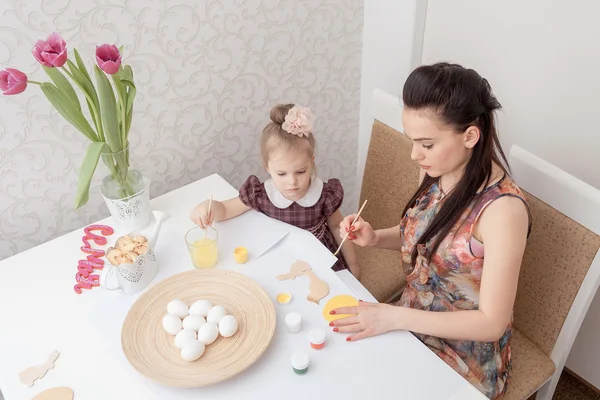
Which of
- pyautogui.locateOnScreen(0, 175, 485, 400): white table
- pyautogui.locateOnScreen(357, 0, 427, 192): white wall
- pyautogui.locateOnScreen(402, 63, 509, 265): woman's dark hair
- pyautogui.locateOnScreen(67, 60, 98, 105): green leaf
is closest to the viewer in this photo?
pyautogui.locateOnScreen(0, 175, 485, 400): white table

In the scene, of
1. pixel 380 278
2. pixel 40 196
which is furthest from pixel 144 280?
pixel 380 278

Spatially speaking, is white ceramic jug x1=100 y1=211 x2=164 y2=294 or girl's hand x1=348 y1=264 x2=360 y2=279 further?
girl's hand x1=348 y1=264 x2=360 y2=279

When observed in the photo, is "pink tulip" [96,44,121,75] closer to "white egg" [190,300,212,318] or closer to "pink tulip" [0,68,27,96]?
"pink tulip" [0,68,27,96]

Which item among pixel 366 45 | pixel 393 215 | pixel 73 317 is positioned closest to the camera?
pixel 73 317

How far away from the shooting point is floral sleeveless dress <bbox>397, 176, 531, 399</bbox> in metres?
1.16

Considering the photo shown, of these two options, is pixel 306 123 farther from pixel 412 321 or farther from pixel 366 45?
pixel 366 45

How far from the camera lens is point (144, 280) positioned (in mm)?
1199

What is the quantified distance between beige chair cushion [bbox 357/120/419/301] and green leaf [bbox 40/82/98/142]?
832 mm

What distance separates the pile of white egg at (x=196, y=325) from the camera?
1.02m

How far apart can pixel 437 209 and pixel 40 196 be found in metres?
1.07

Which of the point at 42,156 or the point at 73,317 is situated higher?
the point at 42,156

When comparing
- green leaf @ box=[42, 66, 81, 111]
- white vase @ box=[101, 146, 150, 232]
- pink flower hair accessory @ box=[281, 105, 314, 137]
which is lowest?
white vase @ box=[101, 146, 150, 232]

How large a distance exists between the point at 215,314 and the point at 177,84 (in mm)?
772

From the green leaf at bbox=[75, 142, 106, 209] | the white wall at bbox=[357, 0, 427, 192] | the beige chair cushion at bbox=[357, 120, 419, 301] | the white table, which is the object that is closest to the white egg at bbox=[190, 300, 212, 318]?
the white table
